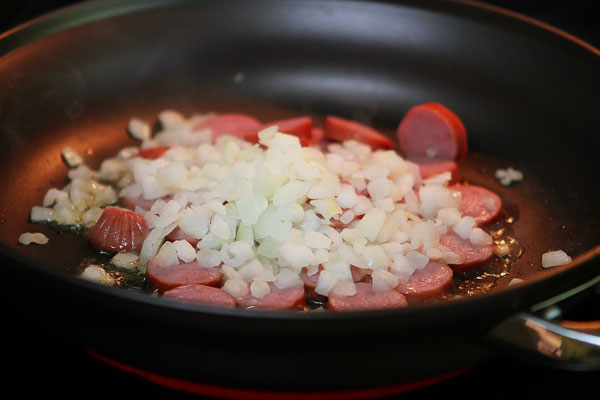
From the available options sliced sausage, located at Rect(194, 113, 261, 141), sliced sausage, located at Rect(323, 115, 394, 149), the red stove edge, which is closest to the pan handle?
the red stove edge

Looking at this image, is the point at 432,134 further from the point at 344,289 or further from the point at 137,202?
the point at 137,202

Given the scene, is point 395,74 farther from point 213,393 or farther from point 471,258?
point 213,393

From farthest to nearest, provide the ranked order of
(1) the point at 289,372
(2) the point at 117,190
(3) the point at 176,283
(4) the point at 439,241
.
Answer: (2) the point at 117,190
(4) the point at 439,241
(3) the point at 176,283
(1) the point at 289,372

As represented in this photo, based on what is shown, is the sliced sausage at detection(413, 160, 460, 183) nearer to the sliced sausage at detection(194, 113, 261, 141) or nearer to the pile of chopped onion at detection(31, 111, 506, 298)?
the pile of chopped onion at detection(31, 111, 506, 298)

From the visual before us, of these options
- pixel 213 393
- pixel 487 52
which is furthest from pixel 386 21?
pixel 213 393

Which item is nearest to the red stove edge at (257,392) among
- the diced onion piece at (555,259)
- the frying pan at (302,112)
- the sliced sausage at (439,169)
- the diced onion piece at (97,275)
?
the frying pan at (302,112)

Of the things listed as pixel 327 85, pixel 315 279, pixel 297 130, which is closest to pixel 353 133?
pixel 297 130
